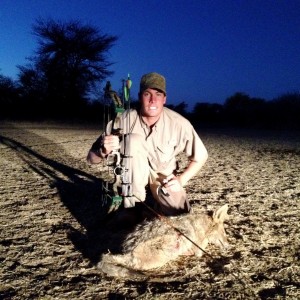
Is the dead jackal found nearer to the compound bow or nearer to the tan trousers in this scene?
the tan trousers

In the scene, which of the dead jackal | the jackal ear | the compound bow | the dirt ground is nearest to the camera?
the dirt ground

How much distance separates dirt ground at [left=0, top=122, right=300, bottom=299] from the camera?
177cm

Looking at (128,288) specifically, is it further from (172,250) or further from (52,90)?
(52,90)

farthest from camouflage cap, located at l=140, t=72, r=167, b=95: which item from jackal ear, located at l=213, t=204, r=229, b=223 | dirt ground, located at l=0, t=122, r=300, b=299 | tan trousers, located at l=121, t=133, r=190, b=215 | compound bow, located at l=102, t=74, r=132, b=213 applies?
dirt ground, located at l=0, t=122, r=300, b=299

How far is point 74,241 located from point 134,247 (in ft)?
2.15

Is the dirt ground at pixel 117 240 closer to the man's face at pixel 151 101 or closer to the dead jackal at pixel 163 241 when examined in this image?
the dead jackal at pixel 163 241

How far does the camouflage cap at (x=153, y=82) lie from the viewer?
272 centimetres

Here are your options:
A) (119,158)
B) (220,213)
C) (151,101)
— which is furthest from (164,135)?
(220,213)

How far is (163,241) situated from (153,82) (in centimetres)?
136

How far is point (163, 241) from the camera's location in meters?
2.06

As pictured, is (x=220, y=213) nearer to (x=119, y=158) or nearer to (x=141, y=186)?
(x=141, y=186)

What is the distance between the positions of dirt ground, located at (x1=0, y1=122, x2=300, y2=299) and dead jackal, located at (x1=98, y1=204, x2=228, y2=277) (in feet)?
0.23

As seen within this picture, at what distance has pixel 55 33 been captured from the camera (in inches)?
978

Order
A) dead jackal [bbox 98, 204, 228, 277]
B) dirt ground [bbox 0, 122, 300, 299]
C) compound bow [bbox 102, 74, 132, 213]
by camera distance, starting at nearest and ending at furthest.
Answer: dirt ground [bbox 0, 122, 300, 299]
dead jackal [bbox 98, 204, 228, 277]
compound bow [bbox 102, 74, 132, 213]
